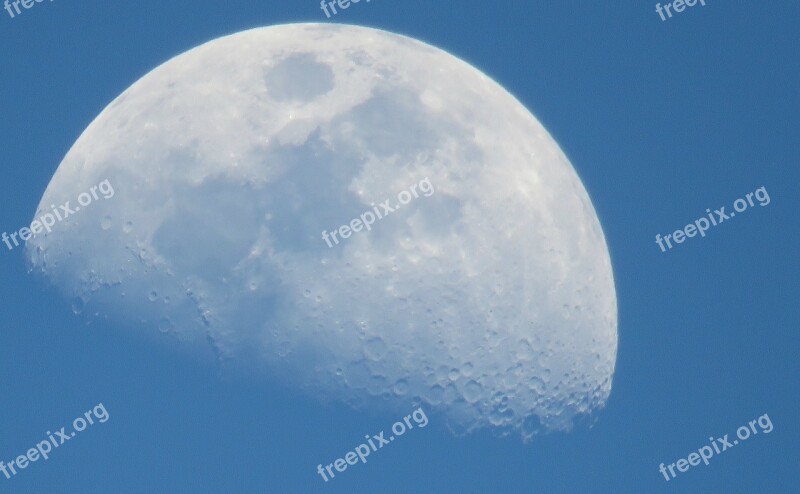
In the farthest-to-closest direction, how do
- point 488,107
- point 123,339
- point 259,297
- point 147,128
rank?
point 488,107
point 147,128
point 123,339
point 259,297

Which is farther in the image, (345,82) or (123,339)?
(345,82)

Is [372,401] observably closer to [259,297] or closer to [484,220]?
[259,297]

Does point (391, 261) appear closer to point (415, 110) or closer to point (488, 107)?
point (415, 110)

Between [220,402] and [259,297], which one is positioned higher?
[259,297]

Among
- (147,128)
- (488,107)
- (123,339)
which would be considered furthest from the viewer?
(488,107)

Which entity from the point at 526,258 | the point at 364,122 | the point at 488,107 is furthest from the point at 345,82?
the point at 526,258

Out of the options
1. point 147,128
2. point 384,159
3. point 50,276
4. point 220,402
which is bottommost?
point 220,402
